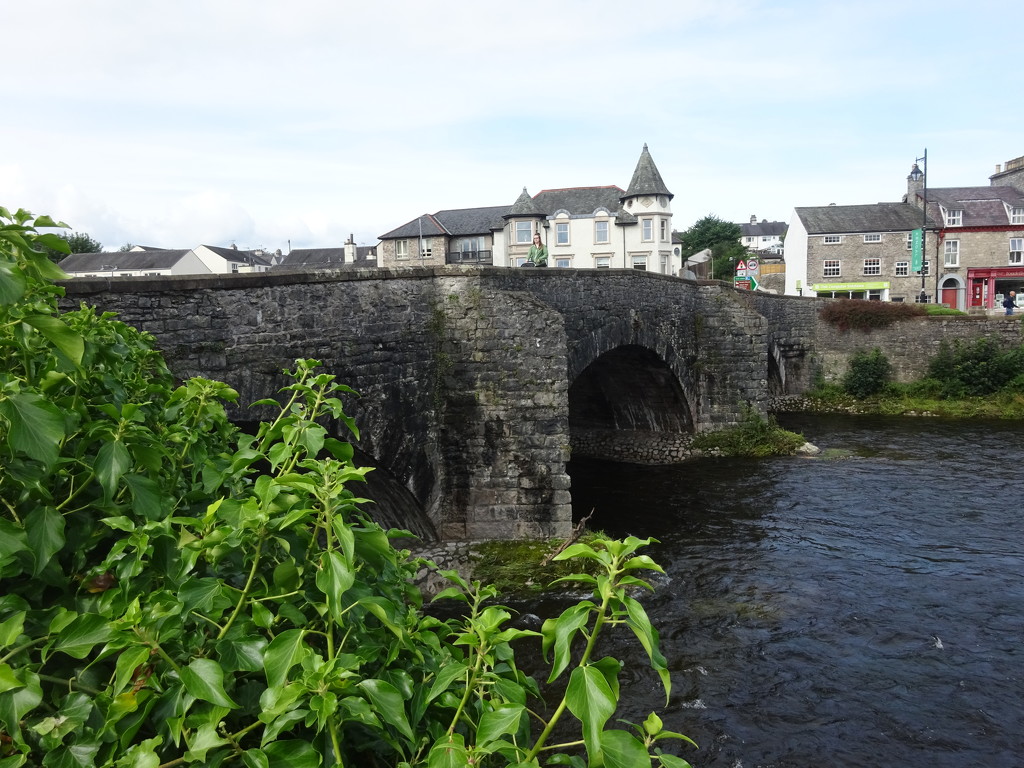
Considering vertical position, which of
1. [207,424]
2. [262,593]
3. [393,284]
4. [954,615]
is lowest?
[954,615]

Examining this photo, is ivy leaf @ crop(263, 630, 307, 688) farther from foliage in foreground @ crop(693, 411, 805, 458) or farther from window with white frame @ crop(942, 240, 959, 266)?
window with white frame @ crop(942, 240, 959, 266)

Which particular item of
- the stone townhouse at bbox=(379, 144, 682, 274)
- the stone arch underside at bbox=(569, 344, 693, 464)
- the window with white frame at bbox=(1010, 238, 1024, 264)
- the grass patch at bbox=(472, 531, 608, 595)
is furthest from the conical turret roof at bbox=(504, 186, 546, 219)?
the grass patch at bbox=(472, 531, 608, 595)

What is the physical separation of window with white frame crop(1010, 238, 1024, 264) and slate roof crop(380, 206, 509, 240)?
32382mm

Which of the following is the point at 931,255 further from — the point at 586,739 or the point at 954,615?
the point at 586,739

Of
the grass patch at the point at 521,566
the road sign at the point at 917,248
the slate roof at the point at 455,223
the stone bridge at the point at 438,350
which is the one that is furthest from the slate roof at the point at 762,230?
the grass patch at the point at 521,566

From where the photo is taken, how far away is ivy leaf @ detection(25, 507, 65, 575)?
2365 millimetres

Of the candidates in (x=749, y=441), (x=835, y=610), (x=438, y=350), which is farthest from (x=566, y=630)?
(x=749, y=441)

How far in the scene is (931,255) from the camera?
49562 millimetres

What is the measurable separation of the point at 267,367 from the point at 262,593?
7.21 metres

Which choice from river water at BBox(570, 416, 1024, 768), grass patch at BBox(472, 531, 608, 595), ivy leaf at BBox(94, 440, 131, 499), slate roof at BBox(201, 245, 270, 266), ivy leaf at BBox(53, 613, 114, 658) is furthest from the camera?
slate roof at BBox(201, 245, 270, 266)

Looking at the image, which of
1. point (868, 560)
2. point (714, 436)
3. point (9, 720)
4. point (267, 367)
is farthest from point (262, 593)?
point (714, 436)

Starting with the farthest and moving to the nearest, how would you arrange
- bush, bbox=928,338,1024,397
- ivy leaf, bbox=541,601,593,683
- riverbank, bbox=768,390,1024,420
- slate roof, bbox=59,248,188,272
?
slate roof, bbox=59,248,188,272 → bush, bbox=928,338,1024,397 → riverbank, bbox=768,390,1024,420 → ivy leaf, bbox=541,601,593,683

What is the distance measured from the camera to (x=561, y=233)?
157 ft

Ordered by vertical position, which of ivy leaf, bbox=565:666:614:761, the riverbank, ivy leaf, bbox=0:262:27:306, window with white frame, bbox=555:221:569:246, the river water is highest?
window with white frame, bbox=555:221:569:246
